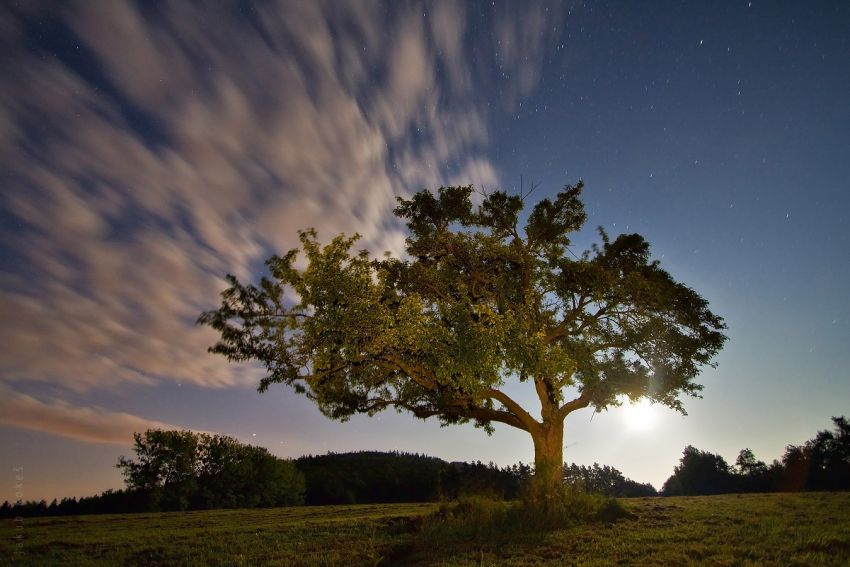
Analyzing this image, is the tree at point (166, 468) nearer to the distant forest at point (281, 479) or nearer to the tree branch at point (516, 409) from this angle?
the distant forest at point (281, 479)

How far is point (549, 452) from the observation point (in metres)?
21.1

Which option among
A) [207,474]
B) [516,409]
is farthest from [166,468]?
[516,409]

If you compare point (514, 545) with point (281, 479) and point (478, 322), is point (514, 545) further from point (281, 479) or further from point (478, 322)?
point (281, 479)

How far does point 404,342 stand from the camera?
696 inches

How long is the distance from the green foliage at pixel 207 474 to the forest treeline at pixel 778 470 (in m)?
110

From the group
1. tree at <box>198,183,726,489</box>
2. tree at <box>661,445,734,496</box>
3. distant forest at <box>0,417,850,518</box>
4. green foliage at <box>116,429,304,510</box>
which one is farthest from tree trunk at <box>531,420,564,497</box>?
tree at <box>661,445,734,496</box>

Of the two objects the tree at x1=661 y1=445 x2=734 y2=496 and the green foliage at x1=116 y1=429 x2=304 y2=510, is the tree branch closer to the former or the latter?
the green foliage at x1=116 y1=429 x2=304 y2=510

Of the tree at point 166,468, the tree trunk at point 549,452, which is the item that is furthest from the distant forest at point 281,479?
the tree trunk at point 549,452

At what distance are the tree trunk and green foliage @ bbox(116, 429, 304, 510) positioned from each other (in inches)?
3751

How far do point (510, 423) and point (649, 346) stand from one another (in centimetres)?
822

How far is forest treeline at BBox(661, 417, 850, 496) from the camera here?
303ft

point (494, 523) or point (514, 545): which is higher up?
point (494, 523)

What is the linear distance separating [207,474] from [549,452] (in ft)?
343

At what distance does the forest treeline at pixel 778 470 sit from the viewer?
92.5m
